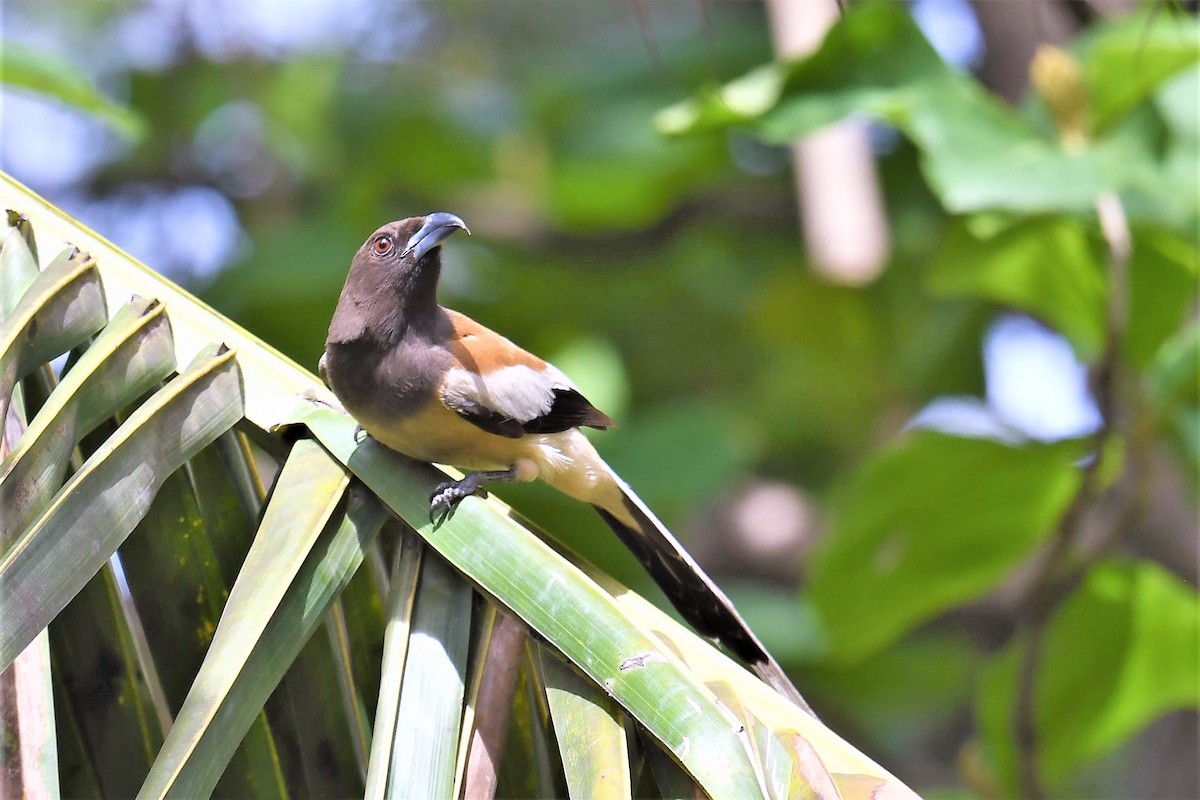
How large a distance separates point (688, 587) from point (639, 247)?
4.86 meters

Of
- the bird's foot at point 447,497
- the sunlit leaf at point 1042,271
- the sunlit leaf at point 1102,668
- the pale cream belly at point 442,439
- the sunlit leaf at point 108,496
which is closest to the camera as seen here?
the sunlit leaf at point 108,496

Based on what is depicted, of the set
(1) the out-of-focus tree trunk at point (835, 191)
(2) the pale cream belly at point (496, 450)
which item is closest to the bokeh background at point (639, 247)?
(1) the out-of-focus tree trunk at point (835, 191)

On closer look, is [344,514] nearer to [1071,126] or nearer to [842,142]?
[1071,126]

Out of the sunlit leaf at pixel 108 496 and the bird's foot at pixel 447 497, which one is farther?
the bird's foot at pixel 447 497

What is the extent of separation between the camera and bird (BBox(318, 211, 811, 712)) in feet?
8.48

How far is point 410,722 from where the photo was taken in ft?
6.02

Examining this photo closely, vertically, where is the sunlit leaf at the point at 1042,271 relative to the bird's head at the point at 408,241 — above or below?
below

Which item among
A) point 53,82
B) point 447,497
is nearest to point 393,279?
point 447,497

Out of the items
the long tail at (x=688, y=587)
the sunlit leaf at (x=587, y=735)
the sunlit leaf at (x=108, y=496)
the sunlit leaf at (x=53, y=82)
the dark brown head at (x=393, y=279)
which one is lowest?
the long tail at (x=688, y=587)

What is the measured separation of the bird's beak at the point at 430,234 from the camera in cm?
281

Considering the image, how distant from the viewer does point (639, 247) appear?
7.45 m

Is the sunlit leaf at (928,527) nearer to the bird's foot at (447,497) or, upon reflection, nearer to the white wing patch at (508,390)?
the white wing patch at (508,390)

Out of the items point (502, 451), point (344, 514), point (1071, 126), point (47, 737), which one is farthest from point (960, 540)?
point (47, 737)

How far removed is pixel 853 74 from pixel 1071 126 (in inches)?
31.4
